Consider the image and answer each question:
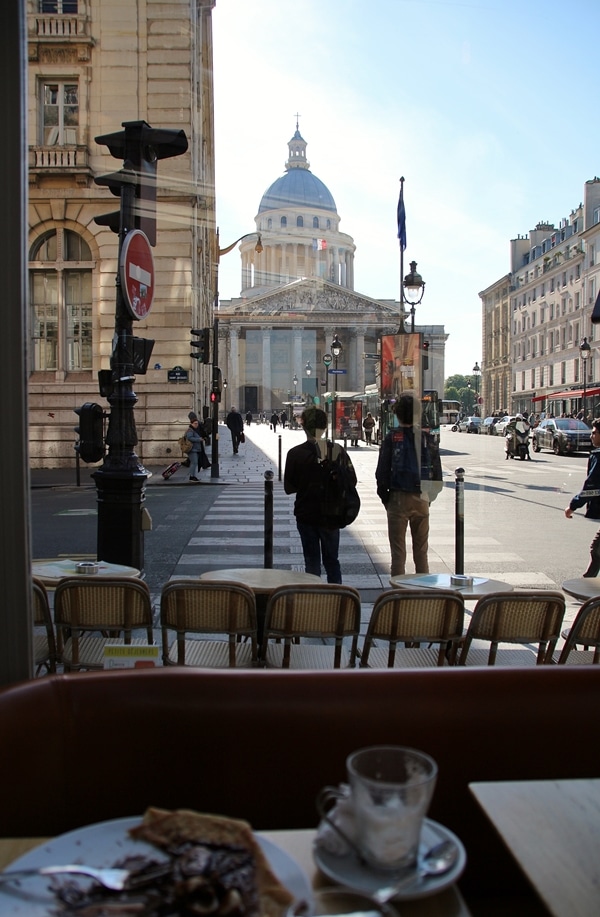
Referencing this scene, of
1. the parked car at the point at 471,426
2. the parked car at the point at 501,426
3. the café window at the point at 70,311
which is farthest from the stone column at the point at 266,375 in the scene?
the café window at the point at 70,311

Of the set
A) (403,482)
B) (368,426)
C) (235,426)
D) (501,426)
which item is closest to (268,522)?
(403,482)

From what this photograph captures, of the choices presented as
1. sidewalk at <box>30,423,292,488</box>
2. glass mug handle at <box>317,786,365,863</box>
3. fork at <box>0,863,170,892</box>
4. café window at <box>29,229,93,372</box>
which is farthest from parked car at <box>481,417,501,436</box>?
fork at <box>0,863,170,892</box>

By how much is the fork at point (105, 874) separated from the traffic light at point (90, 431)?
5331 mm

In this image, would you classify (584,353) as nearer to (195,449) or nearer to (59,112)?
(59,112)

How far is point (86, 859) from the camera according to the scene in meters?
1.43

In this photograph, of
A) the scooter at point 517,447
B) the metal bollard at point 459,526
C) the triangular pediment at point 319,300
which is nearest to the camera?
the metal bollard at point 459,526

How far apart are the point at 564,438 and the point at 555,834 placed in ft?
76.9

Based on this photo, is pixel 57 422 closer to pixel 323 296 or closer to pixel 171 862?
pixel 171 862

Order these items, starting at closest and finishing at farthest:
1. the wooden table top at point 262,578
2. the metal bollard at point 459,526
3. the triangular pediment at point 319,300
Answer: the wooden table top at point 262,578 < the metal bollard at point 459,526 < the triangular pediment at point 319,300

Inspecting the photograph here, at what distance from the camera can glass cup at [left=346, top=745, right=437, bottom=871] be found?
1.28 metres

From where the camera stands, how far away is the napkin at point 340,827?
137 cm

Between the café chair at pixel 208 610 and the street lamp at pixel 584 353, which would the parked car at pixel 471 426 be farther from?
the café chair at pixel 208 610

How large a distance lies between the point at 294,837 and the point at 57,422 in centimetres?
539

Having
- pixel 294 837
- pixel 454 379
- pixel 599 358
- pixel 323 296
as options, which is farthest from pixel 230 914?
pixel 323 296
